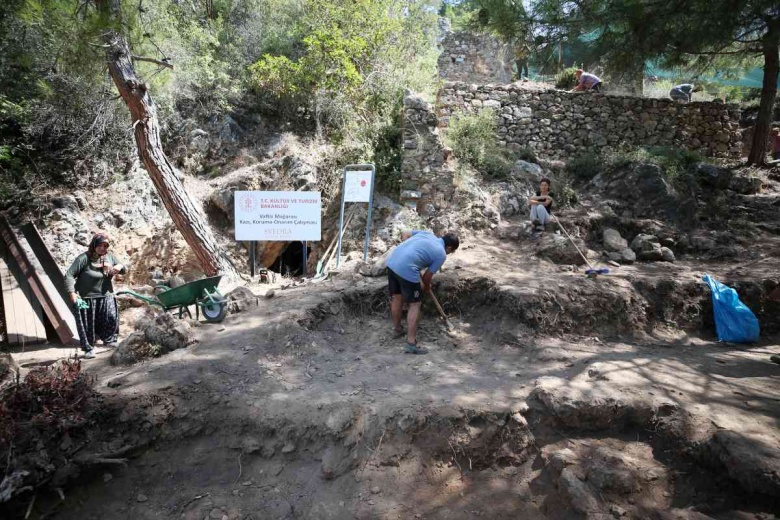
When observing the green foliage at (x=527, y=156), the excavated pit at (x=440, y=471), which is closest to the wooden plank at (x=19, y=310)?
the excavated pit at (x=440, y=471)

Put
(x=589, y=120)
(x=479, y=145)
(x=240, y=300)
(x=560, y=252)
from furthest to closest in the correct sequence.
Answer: (x=589, y=120) < (x=479, y=145) < (x=560, y=252) < (x=240, y=300)

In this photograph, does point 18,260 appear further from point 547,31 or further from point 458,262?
point 547,31

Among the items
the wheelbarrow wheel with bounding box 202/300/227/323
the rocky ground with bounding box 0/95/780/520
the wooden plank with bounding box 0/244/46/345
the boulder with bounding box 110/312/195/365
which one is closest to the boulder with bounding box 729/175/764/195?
the rocky ground with bounding box 0/95/780/520

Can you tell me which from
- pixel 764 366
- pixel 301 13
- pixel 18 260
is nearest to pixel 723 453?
pixel 764 366

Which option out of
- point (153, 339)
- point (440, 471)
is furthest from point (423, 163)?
point (440, 471)

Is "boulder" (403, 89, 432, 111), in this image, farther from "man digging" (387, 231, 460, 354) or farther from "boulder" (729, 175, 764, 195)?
"boulder" (729, 175, 764, 195)

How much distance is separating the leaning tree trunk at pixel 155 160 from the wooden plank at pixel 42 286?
206 cm

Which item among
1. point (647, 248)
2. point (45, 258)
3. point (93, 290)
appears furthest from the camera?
point (647, 248)

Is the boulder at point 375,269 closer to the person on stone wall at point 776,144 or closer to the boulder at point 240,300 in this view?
the boulder at point 240,300

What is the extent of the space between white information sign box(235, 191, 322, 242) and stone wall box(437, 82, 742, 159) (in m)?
3.96

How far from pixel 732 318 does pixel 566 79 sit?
8534 millimetres

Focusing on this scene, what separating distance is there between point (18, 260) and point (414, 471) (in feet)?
21.6

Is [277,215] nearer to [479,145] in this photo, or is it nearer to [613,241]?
[479,145]

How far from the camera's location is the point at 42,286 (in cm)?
573
